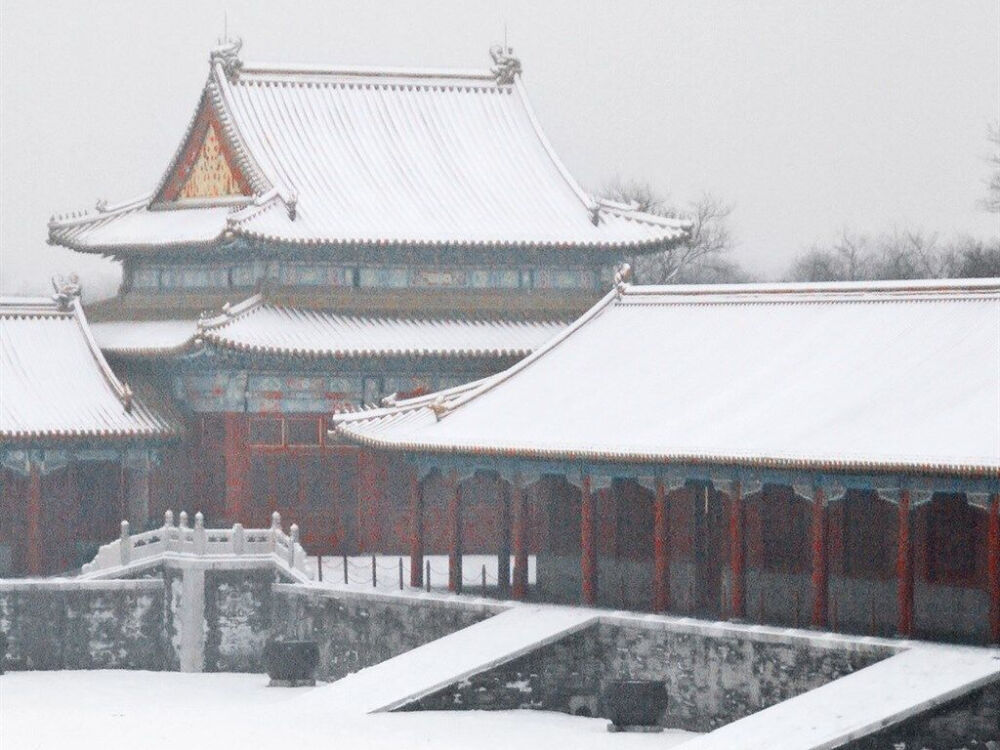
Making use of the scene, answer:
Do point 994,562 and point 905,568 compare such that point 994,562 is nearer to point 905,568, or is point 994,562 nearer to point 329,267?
point 905,568

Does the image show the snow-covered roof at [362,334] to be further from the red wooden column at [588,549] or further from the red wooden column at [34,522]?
the red wooden column at [588,549]

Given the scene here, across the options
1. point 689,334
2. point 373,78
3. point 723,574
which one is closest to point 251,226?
point 373,78

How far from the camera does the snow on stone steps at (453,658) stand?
52.4m

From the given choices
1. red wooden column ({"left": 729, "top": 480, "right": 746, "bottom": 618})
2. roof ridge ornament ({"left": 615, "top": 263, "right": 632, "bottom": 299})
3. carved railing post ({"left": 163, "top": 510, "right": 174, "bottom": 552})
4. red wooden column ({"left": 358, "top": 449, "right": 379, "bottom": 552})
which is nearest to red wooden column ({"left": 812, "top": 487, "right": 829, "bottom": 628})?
red wooden column ({"left": 729, "top": 480, "right": 746, "bottom": 618})

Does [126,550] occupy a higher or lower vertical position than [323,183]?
lower

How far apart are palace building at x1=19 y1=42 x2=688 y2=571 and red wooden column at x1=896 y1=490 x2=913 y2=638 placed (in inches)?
773

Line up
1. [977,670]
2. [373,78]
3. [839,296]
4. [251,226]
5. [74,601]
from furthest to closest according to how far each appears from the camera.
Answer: [373,78], [251,226], [74,601], [839,296], [977,670]

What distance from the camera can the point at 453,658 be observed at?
176 ft

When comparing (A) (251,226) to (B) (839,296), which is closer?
(B) (839,296)

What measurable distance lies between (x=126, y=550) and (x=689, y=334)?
42.6 feet

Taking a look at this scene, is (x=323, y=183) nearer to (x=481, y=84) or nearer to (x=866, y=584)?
(x=481, y=84)

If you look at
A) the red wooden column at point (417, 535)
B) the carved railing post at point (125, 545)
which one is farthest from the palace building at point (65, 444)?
the red wooden column at point (417, 535)

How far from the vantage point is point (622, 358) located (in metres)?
58.3

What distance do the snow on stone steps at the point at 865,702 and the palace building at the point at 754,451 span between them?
1232 mm
